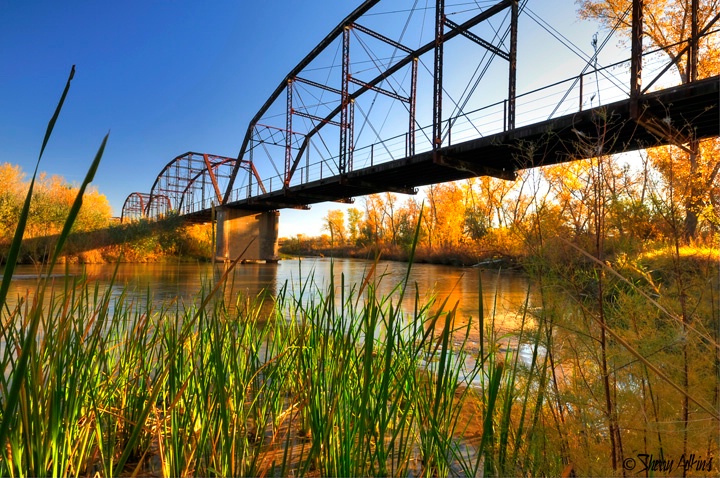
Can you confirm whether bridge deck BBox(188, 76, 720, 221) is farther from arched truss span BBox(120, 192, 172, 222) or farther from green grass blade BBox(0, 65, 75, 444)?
arched truss span BBox(120, 192, 172, 222)

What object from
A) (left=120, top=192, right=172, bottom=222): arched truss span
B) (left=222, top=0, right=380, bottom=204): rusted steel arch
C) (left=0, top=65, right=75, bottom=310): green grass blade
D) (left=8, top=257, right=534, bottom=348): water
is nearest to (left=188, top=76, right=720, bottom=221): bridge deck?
(left=8, top=257, right=534, bottom=348): water

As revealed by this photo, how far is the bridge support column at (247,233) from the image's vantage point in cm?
2762

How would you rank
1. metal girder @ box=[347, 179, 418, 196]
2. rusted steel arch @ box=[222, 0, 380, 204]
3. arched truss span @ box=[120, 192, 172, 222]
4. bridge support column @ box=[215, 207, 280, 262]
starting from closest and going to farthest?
metal girder @ box=[347, 179, 418, 196], rusted steel arch @ box=[222, 0, 380, 204], bridge support column @ box=[215, 207, 280, 262], arched truss span @ box=[120, 192, 172, 222]

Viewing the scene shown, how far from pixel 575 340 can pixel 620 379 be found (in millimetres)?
193

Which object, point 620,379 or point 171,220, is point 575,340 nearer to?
point 620,379

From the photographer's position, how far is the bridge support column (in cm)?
2762

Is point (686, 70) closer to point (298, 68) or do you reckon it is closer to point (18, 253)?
point (18, 253)

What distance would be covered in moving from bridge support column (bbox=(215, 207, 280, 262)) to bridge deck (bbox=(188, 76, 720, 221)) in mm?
4675

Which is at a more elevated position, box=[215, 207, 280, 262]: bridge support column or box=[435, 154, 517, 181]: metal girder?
box=[435, 154, 517, 181]: metal girder

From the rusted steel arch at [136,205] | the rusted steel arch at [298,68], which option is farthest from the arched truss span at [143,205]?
the rusted steel arch at [298,68]

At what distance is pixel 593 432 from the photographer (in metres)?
1.41

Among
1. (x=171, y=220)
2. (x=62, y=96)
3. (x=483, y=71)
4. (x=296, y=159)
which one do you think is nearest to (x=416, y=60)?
(x=483, y=71)

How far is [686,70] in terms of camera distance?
1205cm

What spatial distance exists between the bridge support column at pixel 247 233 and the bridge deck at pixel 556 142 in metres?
4.67
